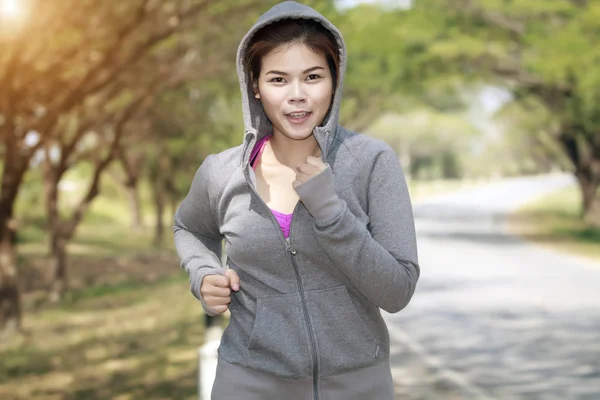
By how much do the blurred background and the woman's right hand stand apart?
18.3ft

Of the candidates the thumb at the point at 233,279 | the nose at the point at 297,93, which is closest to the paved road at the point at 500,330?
the thumb at the point at 233,279

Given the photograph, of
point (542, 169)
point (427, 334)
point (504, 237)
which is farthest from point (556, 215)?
point (542, 169)

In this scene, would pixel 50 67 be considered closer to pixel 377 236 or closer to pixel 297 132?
pixel 297 132

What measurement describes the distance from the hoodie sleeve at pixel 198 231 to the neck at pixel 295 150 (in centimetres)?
23

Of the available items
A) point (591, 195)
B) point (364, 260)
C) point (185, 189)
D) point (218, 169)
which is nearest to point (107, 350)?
point (218, 169)

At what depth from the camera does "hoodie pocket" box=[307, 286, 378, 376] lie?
7.56ft

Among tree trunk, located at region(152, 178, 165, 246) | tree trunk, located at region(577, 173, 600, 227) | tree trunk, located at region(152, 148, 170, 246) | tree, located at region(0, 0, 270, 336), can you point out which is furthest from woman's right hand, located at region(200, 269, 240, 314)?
tree trunk, located at region(577, 173, 600, 227)

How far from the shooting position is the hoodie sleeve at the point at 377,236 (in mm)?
2137

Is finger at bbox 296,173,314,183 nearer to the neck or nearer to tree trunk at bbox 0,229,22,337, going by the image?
the neck

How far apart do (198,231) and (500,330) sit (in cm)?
892

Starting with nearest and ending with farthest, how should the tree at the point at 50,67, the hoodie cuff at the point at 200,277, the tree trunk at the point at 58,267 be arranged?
the hoodie cuff at the point at 200,277 → the tree at the point at 50,67 → the tree trunk at the point at 58,267

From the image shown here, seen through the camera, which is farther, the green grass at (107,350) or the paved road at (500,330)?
the green grass at (107,350)

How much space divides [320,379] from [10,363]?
9.02m

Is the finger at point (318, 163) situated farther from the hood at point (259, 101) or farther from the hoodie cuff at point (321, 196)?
the hood at point (259, 101)
